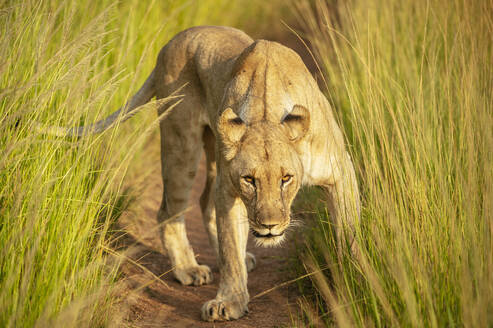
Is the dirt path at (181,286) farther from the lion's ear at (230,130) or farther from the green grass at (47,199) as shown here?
the lion's ear at (230,130)

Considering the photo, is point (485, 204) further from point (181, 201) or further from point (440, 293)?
point (181, 201)

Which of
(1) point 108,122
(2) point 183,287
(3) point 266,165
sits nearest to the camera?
(3) point 266,165

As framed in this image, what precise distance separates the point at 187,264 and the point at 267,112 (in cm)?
162

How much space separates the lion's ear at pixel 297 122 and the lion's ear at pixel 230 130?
26cm

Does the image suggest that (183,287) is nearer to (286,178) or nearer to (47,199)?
(286,178)

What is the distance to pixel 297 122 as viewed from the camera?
322 centimetres

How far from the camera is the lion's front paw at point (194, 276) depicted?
4324 mm

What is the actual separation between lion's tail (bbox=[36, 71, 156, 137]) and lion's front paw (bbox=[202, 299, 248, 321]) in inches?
49.9

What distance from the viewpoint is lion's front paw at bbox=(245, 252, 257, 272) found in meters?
4.46

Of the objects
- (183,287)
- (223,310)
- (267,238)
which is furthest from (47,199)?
(183,287)

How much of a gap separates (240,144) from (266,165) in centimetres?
25

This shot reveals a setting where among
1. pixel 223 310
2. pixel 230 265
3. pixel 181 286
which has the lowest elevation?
pixel 181 286

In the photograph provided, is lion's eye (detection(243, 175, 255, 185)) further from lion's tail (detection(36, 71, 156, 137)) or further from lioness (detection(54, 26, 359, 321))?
lion's tail (detection(36, 71, 156, 137))

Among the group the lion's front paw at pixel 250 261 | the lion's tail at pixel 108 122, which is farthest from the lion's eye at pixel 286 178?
the lion's front paw at pixel 250 261
